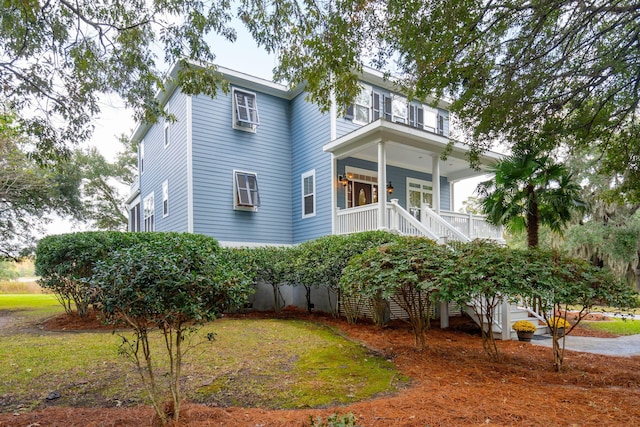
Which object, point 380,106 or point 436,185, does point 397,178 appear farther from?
point 436,185

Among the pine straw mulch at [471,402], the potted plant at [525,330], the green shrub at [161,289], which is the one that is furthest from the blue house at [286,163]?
the green shrub at [161,289]

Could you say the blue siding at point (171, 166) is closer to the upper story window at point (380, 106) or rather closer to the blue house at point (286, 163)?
the blue house at point (286, 163)

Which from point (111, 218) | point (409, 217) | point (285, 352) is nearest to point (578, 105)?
point (409, 217)

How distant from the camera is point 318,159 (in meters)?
12.3

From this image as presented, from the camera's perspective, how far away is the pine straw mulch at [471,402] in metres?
3.18

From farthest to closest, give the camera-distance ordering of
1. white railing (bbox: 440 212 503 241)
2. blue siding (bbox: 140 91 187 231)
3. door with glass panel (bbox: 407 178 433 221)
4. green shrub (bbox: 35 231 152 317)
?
door with glass panel (bbox: 407 178 433 221), blue siding (bbox: 140 91 187 231), white railing (bbox: 440 212 503 241), green shrub (bbox: 35 231 152 317)

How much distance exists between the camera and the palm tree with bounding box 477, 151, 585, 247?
868cm

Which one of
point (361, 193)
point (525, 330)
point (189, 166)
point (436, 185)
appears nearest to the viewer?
point (525, 330)

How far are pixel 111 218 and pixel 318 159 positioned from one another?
20218mm

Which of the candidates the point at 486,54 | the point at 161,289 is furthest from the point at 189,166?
the point at 161,289

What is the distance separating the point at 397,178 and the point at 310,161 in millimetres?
3751

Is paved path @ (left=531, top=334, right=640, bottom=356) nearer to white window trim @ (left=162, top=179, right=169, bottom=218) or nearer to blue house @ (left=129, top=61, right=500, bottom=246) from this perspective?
blue house @ (left=129, top=61, right=500, bottom=246)

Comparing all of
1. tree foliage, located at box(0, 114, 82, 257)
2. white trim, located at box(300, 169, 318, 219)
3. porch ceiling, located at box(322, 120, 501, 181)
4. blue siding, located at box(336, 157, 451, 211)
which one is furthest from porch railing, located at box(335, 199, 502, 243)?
tree foliage, located at box(0, 114, 82, 257)

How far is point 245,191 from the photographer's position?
12219mm
